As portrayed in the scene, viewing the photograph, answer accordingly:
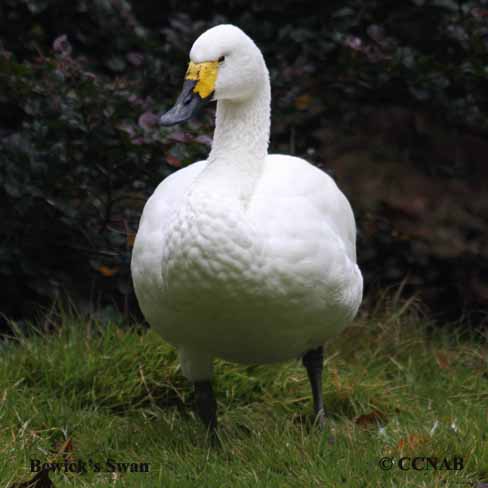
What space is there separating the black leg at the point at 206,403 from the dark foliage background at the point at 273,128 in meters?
1.02

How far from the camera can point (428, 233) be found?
539 centimetres

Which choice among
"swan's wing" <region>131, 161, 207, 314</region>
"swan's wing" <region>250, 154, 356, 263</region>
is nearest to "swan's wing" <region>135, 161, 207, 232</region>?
"swan's wing" <region>131, 161, 207, 314</region>

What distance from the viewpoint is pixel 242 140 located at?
3.70m

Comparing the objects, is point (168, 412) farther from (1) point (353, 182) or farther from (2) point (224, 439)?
(1) point (353, 182)

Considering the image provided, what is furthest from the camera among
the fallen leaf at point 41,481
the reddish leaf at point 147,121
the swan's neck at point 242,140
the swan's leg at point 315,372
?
the reddish leaf at point 147,121

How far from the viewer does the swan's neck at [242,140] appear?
3590mm

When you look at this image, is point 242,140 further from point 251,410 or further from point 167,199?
point 251,410

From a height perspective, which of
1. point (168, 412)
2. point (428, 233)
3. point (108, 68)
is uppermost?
point (108, 68)

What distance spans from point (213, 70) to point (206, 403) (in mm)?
1239

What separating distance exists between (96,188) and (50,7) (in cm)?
114

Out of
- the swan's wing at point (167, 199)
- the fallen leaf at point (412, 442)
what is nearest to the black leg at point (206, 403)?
the swan's wing at point (167, 199)

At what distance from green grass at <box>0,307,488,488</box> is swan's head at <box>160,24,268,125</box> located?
1134 mm

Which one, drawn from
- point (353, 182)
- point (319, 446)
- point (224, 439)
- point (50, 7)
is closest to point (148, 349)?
point (224, 439)

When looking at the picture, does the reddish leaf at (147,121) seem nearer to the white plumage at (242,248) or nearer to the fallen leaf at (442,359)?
the white plumage at (242,248)
